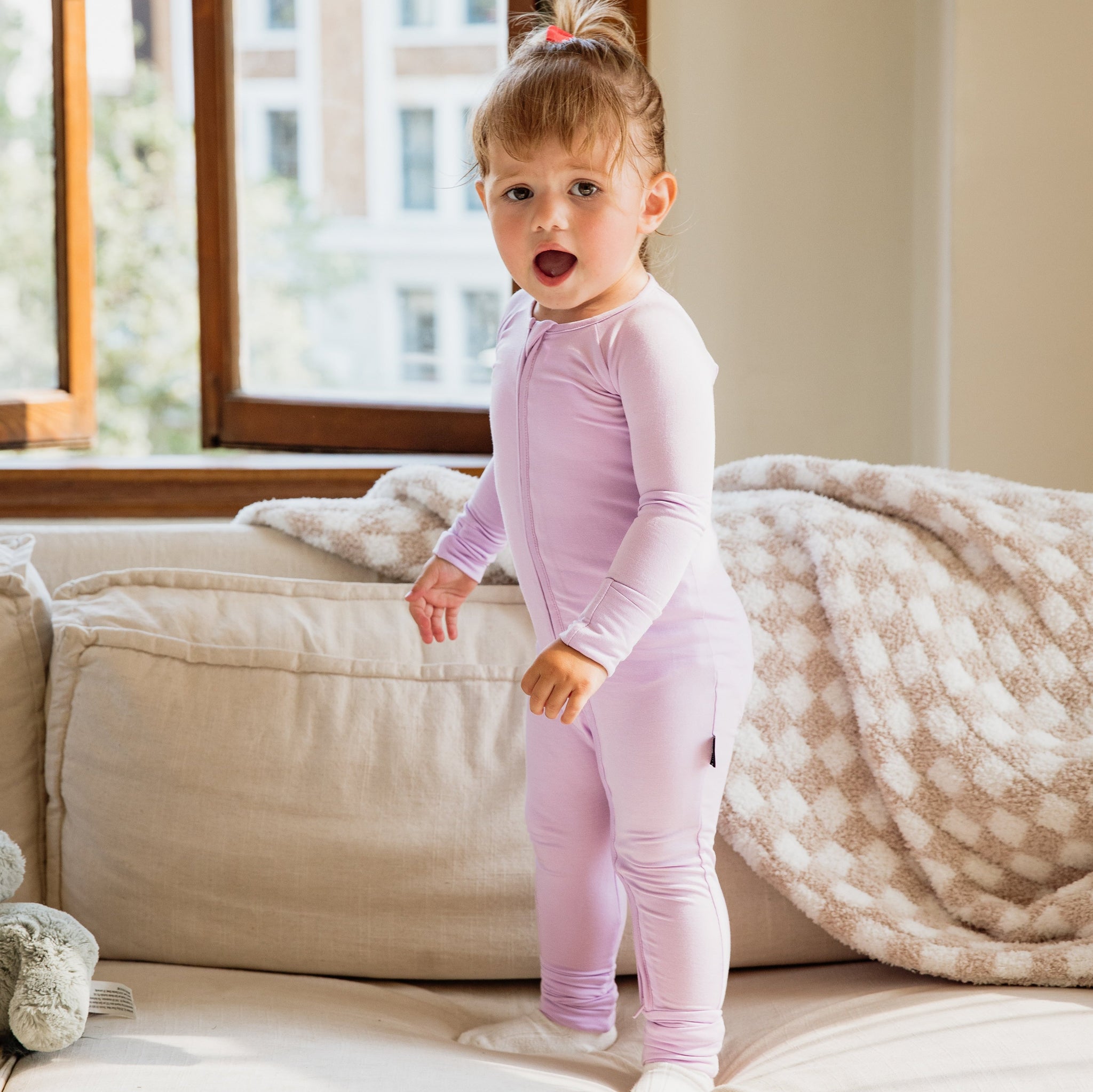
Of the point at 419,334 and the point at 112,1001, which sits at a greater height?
the point at 419,334

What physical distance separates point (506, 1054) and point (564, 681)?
0.40 meters

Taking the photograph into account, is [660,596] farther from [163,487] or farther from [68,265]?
[68,265]

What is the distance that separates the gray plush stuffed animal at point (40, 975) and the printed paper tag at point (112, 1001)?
18 millimetres

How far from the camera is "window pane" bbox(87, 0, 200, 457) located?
3297 mm

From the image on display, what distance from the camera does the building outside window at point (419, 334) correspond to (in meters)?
2.03

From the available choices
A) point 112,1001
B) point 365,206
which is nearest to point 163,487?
point 365,206

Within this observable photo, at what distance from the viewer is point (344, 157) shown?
204 centimetres

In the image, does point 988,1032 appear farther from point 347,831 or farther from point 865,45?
point 865,45

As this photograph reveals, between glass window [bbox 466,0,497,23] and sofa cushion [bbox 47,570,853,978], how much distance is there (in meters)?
1.23

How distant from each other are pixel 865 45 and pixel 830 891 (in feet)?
4.13

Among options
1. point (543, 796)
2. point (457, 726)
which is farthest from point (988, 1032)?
point (457, 726)

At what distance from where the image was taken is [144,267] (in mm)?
3311

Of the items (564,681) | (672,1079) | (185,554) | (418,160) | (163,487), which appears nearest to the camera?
(564,681)

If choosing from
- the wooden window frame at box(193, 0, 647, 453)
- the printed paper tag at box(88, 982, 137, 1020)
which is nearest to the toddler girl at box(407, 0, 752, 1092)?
the printed paper tag at box(88, 982, 137, 1020)
